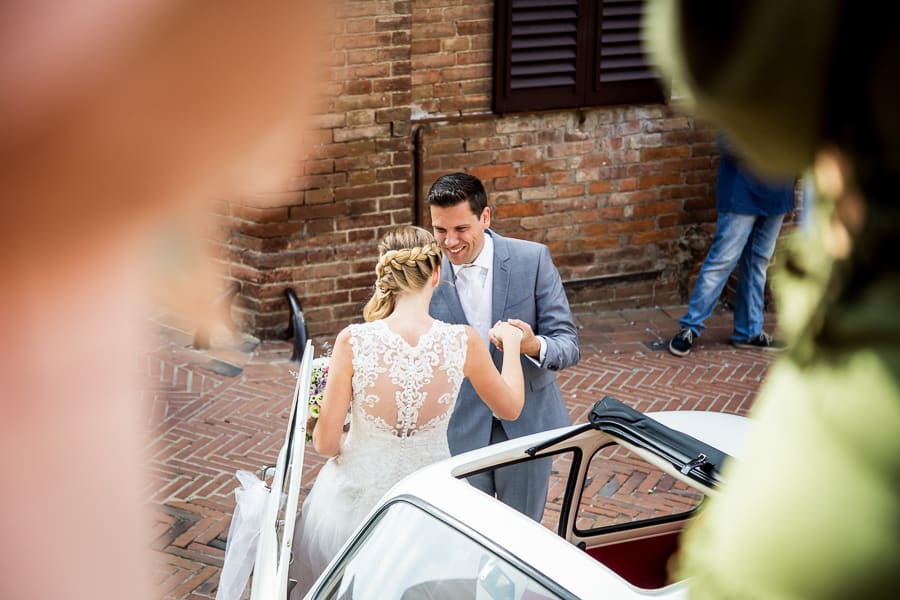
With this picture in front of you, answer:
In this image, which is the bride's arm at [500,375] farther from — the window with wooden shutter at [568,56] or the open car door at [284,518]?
the window with wooden shutter at [568,56]

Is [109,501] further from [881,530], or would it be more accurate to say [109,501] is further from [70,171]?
[881,530]

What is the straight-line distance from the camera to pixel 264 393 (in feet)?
25.8

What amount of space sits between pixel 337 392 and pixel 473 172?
4.87 meters

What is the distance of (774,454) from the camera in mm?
603

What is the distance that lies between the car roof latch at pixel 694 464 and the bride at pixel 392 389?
830 millimetres

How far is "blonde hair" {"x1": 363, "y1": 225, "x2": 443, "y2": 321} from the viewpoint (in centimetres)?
418

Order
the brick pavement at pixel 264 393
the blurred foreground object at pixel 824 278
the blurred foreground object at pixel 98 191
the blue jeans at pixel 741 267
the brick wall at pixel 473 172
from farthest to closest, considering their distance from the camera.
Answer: the blue jeans at pixel 741 267, the brick wall at pixel 473 172, the brick pavement at pixel 264 393, the blurred foreground object at pixel 824 278, the blurred foreground object at pixel 98 191

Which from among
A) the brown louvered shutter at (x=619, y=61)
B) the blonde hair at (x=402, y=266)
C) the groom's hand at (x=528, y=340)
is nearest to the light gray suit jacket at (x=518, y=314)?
the groom's hand at (x=528, y=340)

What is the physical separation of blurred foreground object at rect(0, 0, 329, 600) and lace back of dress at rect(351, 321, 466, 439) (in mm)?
3656

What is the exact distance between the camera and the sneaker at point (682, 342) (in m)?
8.66

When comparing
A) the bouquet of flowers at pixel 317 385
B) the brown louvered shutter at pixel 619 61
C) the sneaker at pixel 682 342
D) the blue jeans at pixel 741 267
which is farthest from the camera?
the brown louvered shutter at pixel 619 61

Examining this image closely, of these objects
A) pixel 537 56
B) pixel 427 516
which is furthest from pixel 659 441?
pixel 537 56

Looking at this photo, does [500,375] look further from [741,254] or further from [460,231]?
[741,254]

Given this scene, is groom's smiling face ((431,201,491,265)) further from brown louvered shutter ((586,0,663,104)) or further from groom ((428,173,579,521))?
brown louvered shutter ((586,0,663,104))
